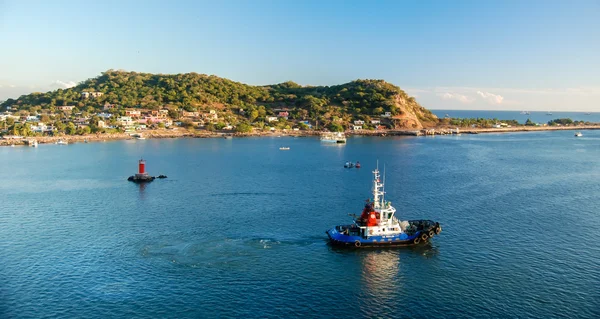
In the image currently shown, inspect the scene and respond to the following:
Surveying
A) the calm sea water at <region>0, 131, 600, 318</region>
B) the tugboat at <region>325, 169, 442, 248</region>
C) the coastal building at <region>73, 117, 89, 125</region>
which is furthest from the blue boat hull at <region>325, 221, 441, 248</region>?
the coastal building at <region>73, 117, 89, 125</region>

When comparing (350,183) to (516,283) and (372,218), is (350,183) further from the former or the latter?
(516,283)

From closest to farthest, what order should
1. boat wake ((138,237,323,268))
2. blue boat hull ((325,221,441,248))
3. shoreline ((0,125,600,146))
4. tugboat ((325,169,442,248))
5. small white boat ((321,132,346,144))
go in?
boat wake ((138,237,323,268)), blue boat hull ((325,221,441,248)), tugboat ((325,169,442,248)), shoreline ((0,125,600,146)), small white boat ((321,132,346,144))

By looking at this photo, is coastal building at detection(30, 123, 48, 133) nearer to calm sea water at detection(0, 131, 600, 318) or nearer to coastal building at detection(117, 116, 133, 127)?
coastal building at detection(117, 116, 133, 127)

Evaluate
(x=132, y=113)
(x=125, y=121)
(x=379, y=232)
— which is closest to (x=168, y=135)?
(x=125, y=121)

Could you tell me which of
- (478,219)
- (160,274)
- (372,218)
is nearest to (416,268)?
(372,218)

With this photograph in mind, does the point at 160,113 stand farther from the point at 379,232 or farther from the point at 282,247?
the point at 379,232

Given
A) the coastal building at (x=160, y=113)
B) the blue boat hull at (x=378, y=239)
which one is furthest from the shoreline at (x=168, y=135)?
the blue boat hull at (x=378, y=239)
